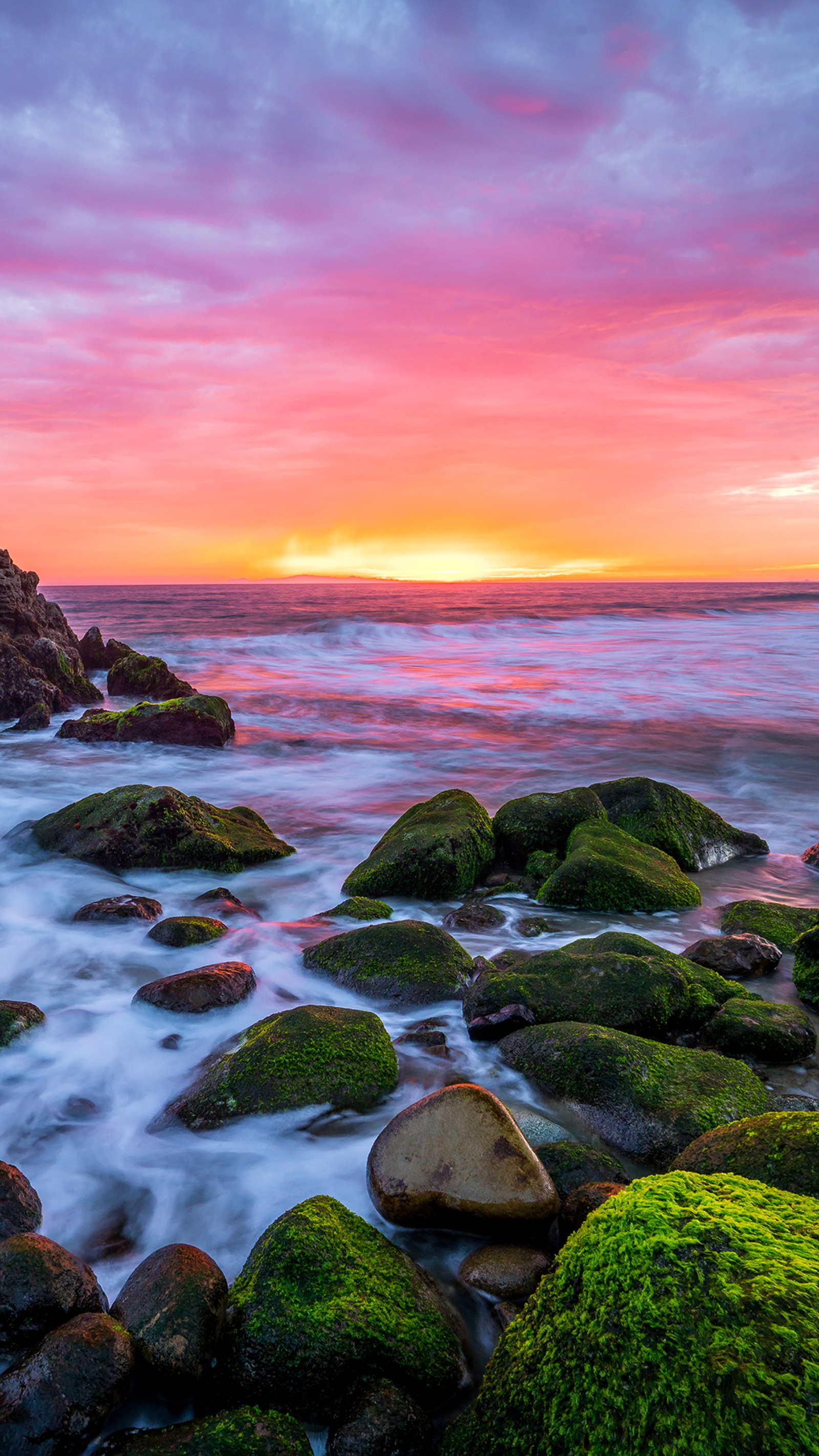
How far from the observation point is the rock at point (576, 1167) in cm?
268

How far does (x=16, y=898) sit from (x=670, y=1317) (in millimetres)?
5746

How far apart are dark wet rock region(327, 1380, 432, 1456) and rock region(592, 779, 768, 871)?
5187 millimetres

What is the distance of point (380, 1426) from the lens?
1892mm

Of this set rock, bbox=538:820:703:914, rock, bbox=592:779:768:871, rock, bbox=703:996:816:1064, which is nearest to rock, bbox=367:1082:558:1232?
rock, bbox=703:996:816:1064

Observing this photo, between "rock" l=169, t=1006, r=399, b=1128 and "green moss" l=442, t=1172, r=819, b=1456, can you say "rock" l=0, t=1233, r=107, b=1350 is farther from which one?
"rock" l=169, t=1006, r=399, b=1128

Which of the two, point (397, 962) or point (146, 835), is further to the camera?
point (146, 835)

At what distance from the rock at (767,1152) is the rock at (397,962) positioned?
6.63 ft

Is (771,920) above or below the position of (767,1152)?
below

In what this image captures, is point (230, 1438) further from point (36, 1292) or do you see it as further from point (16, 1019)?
point (16, 1019)

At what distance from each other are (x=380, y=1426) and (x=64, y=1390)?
77cm

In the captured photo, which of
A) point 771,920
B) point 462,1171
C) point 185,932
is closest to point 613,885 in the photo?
point 771,920

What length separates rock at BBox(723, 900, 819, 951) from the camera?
5.12 m

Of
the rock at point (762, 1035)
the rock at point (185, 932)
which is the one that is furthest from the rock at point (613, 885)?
the rock at point (185, 932)

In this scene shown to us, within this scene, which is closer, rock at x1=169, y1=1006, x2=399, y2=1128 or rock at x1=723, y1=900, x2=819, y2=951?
rock at x1=169, y1=1006, x2=399, y2=1128
